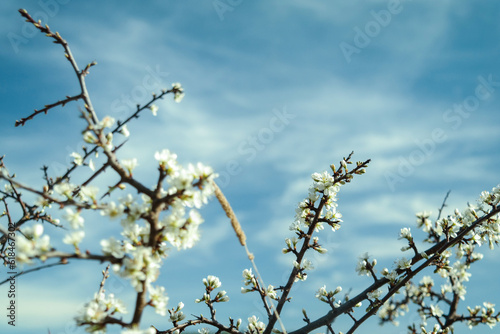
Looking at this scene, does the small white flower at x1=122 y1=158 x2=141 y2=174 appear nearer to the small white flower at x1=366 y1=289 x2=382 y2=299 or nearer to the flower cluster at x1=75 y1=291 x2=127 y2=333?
the flower cluster at x1=75 y1=291 x2=127 y2=333

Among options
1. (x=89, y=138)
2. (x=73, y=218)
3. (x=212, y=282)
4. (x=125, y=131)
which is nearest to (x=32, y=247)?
(x=73, y=218)

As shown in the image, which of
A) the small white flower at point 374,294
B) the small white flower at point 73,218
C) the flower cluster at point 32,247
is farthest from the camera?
the small white flower at point 374,294

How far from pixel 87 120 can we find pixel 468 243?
451 centimetres

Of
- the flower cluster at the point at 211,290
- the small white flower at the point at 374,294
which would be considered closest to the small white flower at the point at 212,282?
the flower cluster at the point at 211,290

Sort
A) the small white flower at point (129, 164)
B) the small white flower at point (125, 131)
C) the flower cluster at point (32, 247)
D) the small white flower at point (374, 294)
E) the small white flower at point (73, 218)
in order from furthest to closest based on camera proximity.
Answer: the small white flower at point (374, 294) < the small white flower at point (125, 131) < the small white flower at point (129, 164) < the small white flower at point (73, 218) < the flower cluster at point (32, 247)

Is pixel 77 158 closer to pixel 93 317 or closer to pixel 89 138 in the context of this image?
pixel 89 138

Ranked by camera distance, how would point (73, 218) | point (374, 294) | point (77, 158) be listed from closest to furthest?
point (73, 218) → point (77, 158) → point (374, 294)

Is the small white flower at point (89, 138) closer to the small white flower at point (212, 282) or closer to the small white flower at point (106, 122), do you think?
the small white flower at point (106, 122)

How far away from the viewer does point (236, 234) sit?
3.28m

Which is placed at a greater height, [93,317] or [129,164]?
[129,164]

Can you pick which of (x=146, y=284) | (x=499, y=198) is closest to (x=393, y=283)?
(x=499, y=198)

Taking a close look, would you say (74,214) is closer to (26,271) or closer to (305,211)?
(26,271)

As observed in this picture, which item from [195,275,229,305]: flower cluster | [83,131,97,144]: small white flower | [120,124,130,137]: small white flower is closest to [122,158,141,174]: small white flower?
[83,131,97,144]: small white flower

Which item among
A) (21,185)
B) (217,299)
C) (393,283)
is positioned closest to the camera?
(21,185)
